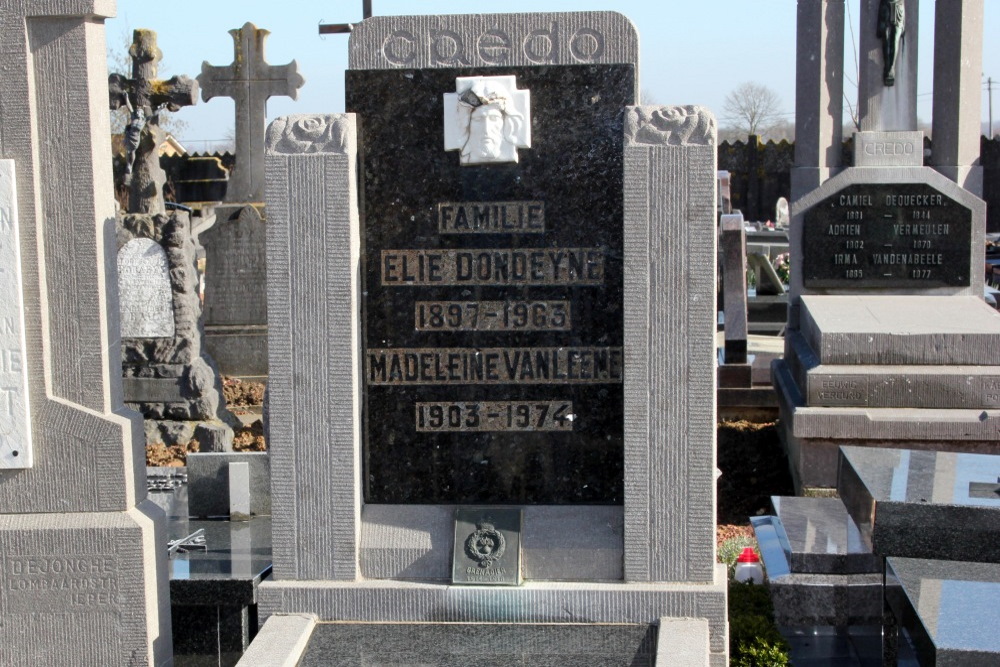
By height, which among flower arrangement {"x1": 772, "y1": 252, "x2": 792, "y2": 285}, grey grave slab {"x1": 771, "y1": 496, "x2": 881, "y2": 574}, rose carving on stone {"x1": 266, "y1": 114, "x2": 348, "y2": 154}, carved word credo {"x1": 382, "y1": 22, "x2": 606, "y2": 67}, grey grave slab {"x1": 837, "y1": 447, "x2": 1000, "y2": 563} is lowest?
grey grave slab {"x1": 771, "y1": 496, "x2": 881, "y2": 574}

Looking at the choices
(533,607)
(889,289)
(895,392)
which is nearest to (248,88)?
(889,289)

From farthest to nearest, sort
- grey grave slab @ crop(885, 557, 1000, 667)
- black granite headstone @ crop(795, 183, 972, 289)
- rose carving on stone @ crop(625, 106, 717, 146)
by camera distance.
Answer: black granite headstone @ crop(795, 183, 972, 289) < rose carving on stone @ crop(625, 106, 717, 146) < grey grave slab @ crop(885, 557, 1000, 667)

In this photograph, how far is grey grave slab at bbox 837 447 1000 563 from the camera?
162 inches

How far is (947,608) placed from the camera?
380cm

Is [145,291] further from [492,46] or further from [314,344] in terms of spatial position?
[492,46]

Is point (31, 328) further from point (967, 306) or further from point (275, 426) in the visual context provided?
point (967, 306)

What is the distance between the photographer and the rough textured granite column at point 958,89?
34.1 feet

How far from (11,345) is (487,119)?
6.19 feet

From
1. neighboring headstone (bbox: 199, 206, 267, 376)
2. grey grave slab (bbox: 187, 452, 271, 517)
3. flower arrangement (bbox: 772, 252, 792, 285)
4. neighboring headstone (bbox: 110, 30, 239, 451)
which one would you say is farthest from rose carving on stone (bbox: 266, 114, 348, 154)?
flower arrangement (bbox: 772, 252, 792, 285)

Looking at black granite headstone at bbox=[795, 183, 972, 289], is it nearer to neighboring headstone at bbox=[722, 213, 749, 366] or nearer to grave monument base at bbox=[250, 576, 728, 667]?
neighboring headstone at bbox=[722, 213, 749, 366]

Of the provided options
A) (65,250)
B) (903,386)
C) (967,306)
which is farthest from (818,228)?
(65,250)

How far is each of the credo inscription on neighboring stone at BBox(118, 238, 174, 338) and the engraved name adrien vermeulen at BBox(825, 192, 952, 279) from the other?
530 cm

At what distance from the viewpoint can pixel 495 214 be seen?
4586mm

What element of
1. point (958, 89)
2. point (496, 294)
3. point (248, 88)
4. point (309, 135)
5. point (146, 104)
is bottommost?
point (496, 294)
